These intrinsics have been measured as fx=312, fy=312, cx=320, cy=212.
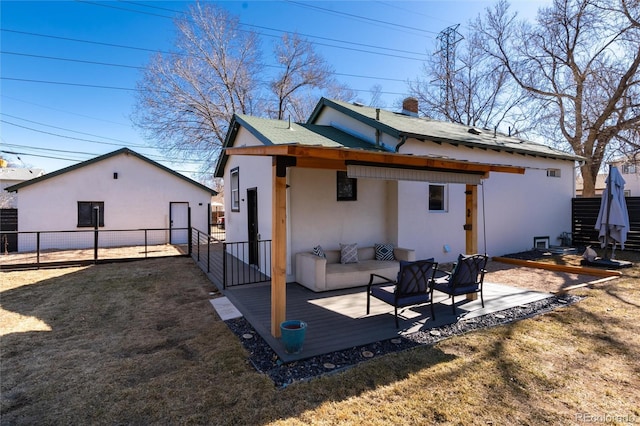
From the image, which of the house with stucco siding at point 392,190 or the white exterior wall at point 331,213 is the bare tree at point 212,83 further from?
the white exterior wall at point 331,213

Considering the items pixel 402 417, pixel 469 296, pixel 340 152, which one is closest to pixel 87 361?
pixel 402 417

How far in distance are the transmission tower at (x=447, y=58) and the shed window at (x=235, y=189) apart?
1865 centimetres

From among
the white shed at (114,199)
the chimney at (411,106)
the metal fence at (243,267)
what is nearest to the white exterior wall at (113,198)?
the white shed at (114,199)

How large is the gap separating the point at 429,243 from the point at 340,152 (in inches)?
233

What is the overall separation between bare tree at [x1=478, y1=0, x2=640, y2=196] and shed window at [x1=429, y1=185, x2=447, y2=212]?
1202 centimetres

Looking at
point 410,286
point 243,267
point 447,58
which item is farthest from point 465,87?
point 410,286

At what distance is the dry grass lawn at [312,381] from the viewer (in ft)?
8.96

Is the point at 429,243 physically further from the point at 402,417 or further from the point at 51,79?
the point at 51,79

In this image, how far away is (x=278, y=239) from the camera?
4.17m

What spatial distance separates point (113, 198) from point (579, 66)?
25959 millimetres

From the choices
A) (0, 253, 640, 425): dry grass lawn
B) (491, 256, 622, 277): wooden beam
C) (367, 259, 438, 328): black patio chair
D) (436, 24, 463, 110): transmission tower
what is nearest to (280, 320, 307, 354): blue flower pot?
(0, 253, 640, 425): dry grass lawn

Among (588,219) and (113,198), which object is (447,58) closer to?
(588,219)

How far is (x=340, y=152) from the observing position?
4148 mm

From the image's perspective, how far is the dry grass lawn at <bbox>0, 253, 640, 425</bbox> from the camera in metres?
2.73
